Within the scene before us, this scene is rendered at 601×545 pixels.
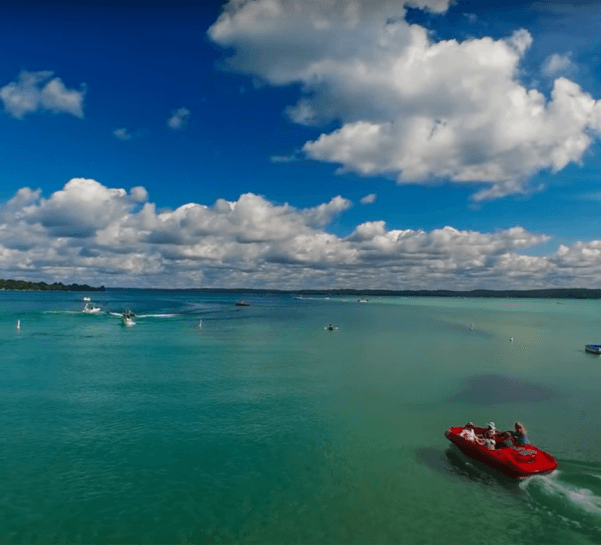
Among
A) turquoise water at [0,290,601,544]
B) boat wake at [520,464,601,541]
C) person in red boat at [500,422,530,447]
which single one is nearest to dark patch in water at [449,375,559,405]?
turquoise water at [0,290,601,544]

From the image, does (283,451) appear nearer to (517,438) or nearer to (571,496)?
(517,438)

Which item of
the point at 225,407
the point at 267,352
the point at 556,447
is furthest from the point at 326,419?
the point at 267,352

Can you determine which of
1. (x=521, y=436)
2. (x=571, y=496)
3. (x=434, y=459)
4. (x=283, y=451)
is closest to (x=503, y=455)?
(x=521, y=436)

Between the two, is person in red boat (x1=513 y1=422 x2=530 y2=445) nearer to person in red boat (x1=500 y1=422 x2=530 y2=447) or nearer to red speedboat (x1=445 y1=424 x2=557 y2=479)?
person in red boat (x1=500 y1=422 x2=530 y2=447)

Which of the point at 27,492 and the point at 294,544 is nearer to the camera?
the point at 294,544

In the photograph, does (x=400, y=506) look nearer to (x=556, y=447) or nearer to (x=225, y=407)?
(x=556, y=447)

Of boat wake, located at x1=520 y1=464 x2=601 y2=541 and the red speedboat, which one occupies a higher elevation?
the red speedboat
